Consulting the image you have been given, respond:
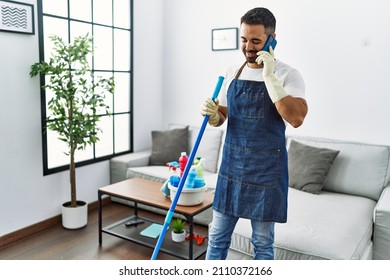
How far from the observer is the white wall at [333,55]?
299 cm

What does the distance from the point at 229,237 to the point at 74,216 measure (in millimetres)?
1711

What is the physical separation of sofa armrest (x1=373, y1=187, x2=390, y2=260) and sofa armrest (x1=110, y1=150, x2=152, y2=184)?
2092 mm

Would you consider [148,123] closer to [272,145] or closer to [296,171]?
[296,171]

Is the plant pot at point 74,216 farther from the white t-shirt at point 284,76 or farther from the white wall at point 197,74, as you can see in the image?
the white t-shirt at point 284,76

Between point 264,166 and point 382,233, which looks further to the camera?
point 382,233

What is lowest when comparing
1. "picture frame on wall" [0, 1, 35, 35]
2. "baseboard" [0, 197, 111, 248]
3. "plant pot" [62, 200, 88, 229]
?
"baseboard" [0, 197, 111, 248]

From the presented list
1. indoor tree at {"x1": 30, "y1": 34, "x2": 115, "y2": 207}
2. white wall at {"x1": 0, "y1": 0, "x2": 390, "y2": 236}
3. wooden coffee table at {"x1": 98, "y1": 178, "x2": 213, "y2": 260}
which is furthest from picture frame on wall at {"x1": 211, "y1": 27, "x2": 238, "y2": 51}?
wooden coffee table at {"x1": 98, "y1": 178, "x2": 213, "y2": 260}

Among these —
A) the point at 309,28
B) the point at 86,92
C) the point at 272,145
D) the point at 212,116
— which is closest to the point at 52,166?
the point at 86,92

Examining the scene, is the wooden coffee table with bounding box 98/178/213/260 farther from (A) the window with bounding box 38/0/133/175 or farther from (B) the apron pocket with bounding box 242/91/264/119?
(B) the apron pocket with bounding box 242/91/264/119

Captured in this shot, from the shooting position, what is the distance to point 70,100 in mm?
2848

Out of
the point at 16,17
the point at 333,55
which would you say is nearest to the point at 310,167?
the point at 333,55

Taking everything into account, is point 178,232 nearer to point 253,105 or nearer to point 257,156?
point 257,156

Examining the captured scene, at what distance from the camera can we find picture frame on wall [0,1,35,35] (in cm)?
258
